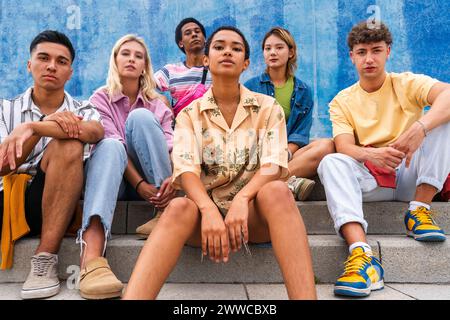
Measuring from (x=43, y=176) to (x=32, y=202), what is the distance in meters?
0.12

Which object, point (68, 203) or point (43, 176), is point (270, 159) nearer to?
point (68, 203)

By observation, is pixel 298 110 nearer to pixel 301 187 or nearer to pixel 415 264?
pixel 301 187

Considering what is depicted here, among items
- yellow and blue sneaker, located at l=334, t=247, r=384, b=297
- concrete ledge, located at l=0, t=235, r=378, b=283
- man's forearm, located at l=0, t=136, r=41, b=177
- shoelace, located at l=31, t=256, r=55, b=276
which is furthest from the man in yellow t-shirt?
man's forearm, located at l=0, t=136, r=41, b=177

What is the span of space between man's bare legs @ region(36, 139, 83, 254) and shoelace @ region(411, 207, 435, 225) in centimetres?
159

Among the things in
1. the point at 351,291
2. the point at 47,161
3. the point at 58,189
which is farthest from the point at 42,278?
the point at 351,291

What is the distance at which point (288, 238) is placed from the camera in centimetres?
134

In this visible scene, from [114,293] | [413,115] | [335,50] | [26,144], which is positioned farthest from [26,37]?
[413,115]

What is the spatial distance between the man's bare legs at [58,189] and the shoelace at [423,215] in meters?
1.59

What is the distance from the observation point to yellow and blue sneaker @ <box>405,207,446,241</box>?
1822mm

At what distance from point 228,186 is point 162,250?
48 centimetres

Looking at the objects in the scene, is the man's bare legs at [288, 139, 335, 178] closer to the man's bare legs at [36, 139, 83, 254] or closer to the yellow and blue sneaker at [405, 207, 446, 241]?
the yellow and blue sneaker at [405, 207, 446, 241]

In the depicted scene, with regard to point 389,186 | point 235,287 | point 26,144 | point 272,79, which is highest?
point 272,79

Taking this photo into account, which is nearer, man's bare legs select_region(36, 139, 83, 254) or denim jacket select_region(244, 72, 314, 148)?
man's bare legs select_region(36, 139, 83, 254)

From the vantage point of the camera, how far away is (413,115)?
2.12m
